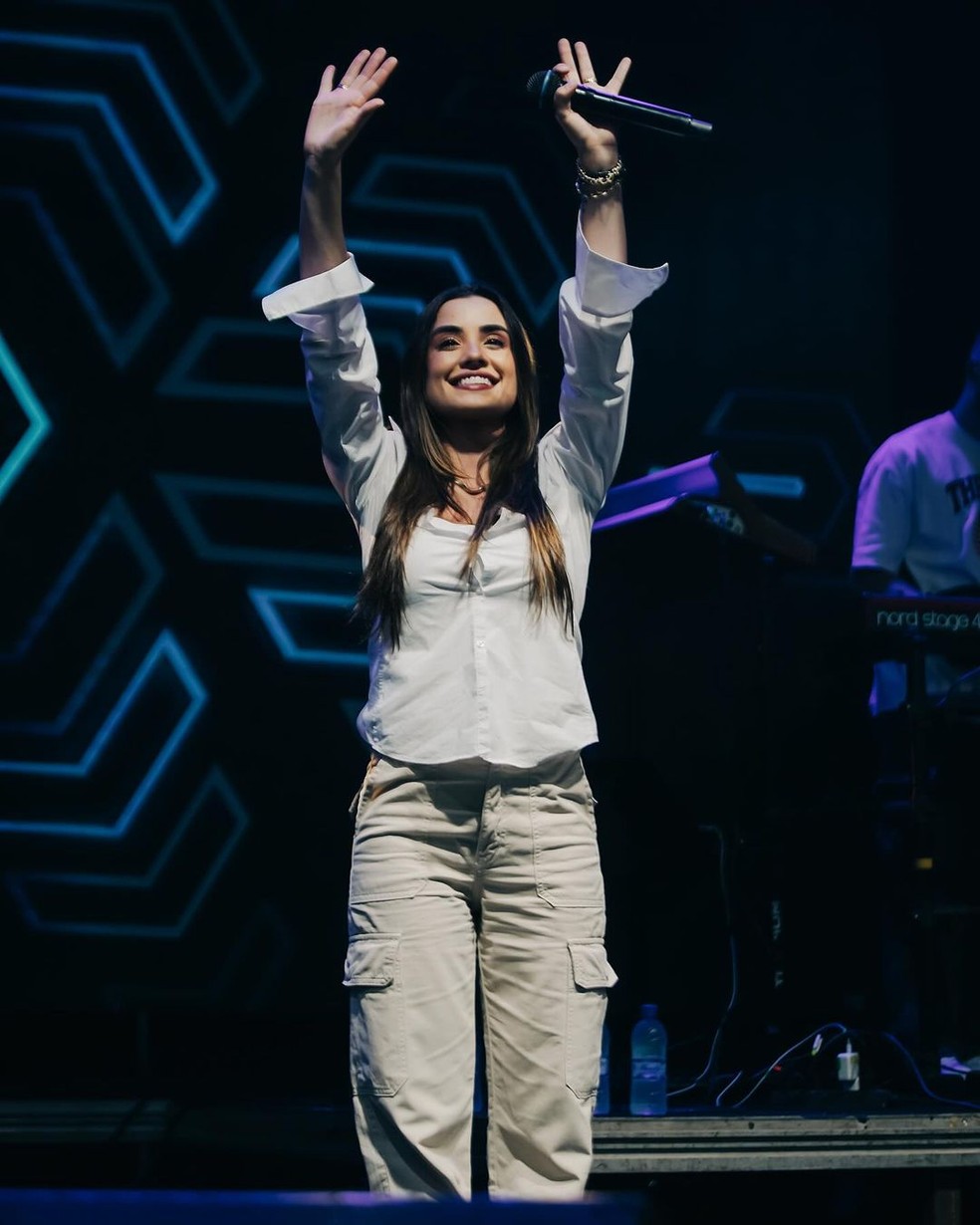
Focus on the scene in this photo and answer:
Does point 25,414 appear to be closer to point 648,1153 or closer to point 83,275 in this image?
point 83,275

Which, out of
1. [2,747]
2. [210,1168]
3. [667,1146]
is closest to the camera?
[667,1146]

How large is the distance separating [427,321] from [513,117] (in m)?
1.92

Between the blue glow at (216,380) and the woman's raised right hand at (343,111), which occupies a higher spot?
A: the woman's raised right hand at (343,111)

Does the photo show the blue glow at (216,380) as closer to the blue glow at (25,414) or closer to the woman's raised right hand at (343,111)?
the blue glow at (25,414)

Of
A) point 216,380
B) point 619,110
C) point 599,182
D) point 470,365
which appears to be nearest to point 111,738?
point 216,380

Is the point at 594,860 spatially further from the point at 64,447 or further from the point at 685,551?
the point at 64,447

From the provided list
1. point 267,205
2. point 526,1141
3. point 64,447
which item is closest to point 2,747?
point 64,447

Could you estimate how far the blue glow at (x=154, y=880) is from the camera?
3783 mm

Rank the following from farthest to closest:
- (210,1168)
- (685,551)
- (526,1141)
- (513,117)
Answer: (513,117) → (685,551) → (210,1168) → (526,1141)

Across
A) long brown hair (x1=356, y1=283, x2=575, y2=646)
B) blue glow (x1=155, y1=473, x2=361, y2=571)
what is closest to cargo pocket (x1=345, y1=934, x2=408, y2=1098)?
long brown hair (x1=356, y1=283, x2=575, y2=646)

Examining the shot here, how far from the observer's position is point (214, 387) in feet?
13.0

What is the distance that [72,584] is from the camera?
3859 millimetres

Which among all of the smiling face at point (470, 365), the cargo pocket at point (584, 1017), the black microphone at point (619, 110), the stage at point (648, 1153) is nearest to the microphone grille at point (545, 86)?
the black microphone at point (619, 110)

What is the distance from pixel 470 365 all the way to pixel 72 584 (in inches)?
71.8
